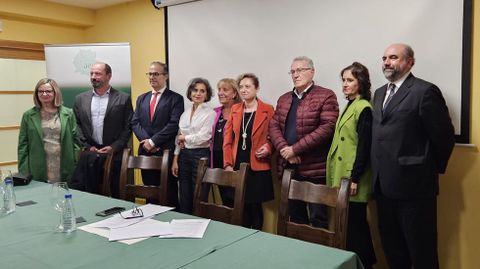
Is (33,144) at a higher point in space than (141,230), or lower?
higher

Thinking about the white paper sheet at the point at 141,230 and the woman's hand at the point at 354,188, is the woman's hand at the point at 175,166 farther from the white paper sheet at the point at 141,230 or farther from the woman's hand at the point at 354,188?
the white paper sheet at the point at 141,230

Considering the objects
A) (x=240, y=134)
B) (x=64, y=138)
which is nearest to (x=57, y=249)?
(x=240, y=134)

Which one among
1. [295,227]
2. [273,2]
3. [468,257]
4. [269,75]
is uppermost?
[273,2]

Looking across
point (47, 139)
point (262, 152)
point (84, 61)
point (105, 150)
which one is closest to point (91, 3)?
point (84, 61)

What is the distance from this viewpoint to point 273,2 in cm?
340

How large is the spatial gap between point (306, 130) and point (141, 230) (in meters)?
1.46

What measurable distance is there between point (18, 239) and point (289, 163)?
1.82 meters

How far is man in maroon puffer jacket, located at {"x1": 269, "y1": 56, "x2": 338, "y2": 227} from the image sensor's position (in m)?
2.80

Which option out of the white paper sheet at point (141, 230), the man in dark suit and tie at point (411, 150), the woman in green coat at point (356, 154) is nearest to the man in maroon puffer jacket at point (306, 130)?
the woman in green coat at point (356, 154)

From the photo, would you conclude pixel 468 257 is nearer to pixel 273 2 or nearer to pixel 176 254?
pixel 176 254

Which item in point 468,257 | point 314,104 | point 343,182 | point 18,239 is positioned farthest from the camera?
point 314,104

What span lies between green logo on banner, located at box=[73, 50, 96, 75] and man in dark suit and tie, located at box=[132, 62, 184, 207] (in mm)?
1204

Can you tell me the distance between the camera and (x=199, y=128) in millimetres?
3377

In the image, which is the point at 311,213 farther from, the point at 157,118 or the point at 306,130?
the point at 157,118
